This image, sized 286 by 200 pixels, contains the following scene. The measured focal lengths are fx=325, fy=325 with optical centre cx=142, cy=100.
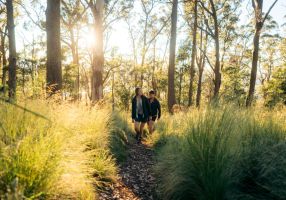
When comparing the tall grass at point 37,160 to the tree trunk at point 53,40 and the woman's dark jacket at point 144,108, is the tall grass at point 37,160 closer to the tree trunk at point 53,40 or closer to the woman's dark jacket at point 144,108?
the tree trunk at point 53,40

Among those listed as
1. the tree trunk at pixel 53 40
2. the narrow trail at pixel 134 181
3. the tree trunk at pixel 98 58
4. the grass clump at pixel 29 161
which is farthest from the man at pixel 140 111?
the grass clump at pixel 29 161

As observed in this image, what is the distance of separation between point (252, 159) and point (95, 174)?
2304 mm

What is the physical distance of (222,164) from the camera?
389 centimetres

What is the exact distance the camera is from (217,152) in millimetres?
3943

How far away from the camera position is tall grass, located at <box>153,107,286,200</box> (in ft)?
12.4

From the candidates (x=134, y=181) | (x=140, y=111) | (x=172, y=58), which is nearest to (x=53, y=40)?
(x=140, y=111)

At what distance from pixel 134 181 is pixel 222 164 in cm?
217

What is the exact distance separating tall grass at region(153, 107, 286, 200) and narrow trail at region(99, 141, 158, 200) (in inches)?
20.1

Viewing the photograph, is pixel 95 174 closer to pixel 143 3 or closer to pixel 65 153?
pixel 65 153

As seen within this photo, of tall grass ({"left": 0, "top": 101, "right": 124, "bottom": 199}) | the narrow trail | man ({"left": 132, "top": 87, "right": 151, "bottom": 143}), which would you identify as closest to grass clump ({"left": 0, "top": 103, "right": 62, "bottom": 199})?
tall grass ({"left": 0, "top": 101, "right": 124, "bottom": 199})

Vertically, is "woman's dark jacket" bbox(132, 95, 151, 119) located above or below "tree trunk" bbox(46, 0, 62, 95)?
below

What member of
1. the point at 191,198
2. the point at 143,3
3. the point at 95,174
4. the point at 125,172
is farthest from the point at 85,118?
the point at 143,3

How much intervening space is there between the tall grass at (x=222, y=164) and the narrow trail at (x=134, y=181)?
0.51 m

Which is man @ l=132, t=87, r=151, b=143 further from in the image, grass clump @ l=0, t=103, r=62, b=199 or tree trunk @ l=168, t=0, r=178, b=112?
tree trunk @ l=168, t=0, r=178, b=112
